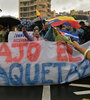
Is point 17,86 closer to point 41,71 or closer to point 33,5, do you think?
point 41,71

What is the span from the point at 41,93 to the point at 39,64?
36.5 inches

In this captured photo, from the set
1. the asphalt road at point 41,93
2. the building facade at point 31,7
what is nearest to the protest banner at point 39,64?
the asphalt road at point 41,93

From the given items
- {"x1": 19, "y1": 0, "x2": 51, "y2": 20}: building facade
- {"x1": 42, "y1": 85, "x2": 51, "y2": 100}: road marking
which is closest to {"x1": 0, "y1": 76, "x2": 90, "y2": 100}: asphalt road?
{"x1": 42, "y1": 85, "x2": 51, "y2": 100}: road marking

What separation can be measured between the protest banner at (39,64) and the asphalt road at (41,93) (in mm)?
236

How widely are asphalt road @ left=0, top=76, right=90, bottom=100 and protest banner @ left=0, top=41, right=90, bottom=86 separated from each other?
0.24 metres

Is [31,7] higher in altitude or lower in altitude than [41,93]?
higher

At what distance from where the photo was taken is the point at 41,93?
4.16 meters

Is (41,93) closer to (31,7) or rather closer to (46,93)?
(46,93)

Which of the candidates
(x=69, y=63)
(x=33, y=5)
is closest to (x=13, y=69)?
(x=69, y=63)

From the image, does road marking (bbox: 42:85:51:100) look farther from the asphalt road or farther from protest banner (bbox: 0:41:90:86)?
protest banner (bbox: 0:41:90:86)

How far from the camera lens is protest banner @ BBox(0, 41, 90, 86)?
4758 millimetres

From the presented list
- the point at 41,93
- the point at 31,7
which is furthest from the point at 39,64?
the point at 31,7

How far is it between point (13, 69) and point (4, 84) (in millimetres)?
470

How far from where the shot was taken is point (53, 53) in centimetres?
496
